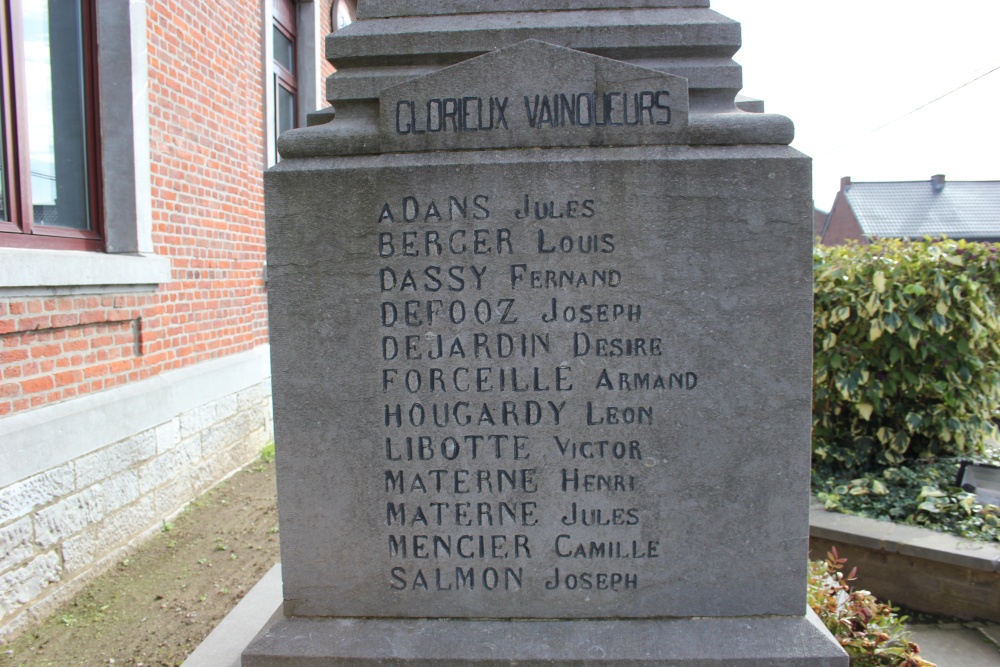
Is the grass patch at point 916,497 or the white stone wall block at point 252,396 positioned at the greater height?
the white stone wall block at point 252,396

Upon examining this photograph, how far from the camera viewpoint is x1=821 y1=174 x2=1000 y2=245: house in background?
137ft

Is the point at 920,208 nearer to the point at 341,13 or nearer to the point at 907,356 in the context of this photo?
the point at 341,13

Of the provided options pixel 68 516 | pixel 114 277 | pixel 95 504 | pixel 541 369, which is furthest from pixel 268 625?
pixel 114 277

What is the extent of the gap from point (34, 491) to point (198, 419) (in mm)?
1866

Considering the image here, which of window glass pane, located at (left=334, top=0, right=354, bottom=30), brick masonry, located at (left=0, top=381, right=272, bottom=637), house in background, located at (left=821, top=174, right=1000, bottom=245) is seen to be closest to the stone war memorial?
brick masonry, located at (left=0, top=381, right=272, bottom=637)

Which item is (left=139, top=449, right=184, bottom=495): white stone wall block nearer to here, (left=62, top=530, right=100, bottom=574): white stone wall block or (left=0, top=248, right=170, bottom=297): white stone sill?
(left=62, top=530, right=100, bottom=574): white stone wall block

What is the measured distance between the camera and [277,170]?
2281 mm

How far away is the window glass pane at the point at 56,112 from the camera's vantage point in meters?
4.04

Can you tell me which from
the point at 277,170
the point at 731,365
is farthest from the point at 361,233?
the point at 731,365

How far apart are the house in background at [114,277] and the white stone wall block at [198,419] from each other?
0.05ft

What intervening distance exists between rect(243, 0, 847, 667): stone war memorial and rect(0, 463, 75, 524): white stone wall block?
1986 millimetres

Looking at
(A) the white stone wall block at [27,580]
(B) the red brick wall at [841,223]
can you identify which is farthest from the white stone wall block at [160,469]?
(B) the red brick wall at [841,223]

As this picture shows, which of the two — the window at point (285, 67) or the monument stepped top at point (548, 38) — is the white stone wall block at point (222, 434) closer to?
the window at point (285, 67)

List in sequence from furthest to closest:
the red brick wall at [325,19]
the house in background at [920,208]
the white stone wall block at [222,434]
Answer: the house in background at [920,208] → the red brick wall at [325,19] → the white stone wall block at [222,434]
